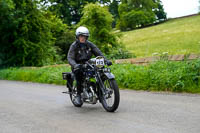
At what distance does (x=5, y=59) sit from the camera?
2022 cm

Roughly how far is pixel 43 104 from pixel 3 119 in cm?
170

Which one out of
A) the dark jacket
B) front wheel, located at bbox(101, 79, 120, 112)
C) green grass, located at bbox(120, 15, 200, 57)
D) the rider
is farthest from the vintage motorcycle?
green grass, located at bbox(120, 15, 200, 57)

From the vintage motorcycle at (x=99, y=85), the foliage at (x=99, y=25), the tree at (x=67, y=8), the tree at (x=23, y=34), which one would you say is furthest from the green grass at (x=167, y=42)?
the tree at (x=67, y=8)

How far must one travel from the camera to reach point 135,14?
64.9 meters

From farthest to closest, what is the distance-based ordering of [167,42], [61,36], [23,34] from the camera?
[167,42] < [61,36] < [23,34]

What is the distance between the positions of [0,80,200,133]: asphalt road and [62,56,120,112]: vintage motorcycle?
0.77 ft

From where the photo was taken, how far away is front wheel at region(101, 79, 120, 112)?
5.96 metres

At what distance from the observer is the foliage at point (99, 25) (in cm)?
1727

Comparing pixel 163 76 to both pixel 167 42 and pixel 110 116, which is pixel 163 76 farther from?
pixel 167 42

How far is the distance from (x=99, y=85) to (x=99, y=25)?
37.5 feet

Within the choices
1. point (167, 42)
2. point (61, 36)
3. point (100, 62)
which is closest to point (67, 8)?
point (167, 42)

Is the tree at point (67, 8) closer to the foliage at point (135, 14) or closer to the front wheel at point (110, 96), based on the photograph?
the foliage at point (135, 14)

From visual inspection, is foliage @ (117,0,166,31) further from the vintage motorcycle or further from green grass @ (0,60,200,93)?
the vintage motorcycle

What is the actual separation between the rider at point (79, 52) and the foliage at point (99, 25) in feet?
33.6
